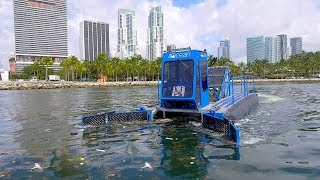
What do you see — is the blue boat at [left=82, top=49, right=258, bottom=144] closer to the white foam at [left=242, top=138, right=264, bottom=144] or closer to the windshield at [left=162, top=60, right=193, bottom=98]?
the windshield at [left=162, top=60, right=193, bottom=98]

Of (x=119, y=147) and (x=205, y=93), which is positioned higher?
(x=205, y=93)

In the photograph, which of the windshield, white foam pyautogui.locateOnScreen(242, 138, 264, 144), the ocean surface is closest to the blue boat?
the windshield

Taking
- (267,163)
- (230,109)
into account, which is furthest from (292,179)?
(230,109)

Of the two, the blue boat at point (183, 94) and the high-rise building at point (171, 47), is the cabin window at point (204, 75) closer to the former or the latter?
the blue boat at point (183, 94)

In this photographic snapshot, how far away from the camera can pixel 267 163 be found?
1106 cm

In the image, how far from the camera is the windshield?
1856cm

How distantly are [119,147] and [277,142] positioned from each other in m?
6.60

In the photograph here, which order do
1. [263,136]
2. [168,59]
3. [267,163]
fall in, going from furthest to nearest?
1. [168,59]
2. [263,136]
3. [267,163]

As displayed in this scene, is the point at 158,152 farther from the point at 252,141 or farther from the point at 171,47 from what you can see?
the point at 171,47

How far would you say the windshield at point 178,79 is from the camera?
60.9 feet

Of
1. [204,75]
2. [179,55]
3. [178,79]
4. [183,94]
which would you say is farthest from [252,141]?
[179,55]

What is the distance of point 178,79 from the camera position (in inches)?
742

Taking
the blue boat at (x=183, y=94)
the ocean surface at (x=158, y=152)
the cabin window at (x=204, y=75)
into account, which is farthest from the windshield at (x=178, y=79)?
the ocean surface at (x=158, y=152)

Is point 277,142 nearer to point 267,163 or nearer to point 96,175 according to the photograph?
point 267,163
